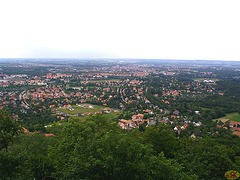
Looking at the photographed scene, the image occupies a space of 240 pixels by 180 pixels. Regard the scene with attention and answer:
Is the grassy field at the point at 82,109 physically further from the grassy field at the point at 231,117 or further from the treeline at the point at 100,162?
the treeline at the point at 100,162

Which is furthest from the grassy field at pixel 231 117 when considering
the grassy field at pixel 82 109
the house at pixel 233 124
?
the grassy field at pixel 82 109

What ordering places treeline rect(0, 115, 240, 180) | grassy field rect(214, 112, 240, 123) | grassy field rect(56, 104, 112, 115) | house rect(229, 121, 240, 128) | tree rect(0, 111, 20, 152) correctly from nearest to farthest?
1. treeline rect(0, 115, 240, 180)
2. tree rect(0, 111, 20, 152)
3. house rect(229, 121, 240, 128)
4. grassy field rect(214, 112, 240, 123)
5. grassy field rect(56, 104, 112, 115)

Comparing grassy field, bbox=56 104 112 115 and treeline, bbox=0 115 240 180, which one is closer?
treeline, bbox=0 115 240 180

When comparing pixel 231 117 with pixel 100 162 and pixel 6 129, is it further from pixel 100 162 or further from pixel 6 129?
pixel 6 129

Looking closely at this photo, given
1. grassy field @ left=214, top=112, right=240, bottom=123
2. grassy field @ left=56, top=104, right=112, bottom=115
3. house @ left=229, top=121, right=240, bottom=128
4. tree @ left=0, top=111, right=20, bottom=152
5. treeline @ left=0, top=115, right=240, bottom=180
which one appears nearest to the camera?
treeline @ left=0, top=115, right=240, bottom=180

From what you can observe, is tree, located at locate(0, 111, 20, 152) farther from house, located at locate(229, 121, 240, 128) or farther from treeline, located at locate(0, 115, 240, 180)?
house, located at locate(229, 121, 240, 128)

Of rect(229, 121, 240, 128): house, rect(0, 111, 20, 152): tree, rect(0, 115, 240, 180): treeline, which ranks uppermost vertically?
rect(0, 111, 20, 152): tree

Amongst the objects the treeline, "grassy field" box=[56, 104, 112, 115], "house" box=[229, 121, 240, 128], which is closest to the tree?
the treeline

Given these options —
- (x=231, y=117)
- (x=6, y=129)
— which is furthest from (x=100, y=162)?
(x=231, y=117)

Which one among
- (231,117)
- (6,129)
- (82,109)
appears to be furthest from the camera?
(82,109)

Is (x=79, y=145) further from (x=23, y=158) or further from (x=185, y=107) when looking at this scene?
(x=185, y=107)

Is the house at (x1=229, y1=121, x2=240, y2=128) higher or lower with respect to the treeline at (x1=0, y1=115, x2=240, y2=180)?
lower

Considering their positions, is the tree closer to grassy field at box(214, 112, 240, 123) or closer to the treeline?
the treeline

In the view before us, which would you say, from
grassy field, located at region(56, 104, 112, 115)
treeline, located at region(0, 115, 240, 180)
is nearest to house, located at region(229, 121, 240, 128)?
treeline, located at region(0, 115, 240, 180)
